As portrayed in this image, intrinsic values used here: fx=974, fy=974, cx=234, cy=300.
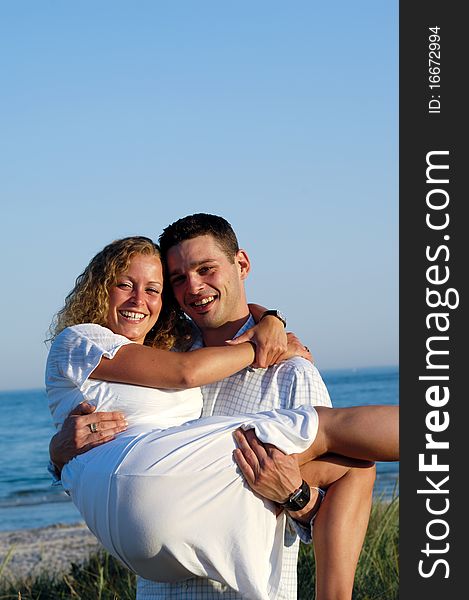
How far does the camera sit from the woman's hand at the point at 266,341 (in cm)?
416

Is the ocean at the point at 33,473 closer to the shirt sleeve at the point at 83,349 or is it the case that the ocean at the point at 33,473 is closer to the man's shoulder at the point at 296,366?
the man's shoulder at the point at 296,366

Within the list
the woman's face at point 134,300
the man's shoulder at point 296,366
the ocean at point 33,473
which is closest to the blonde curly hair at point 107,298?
the woman's face at point 134,300

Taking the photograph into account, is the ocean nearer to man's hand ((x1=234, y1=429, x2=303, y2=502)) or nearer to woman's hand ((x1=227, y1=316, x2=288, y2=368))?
woman's hand ((x1=227, y1=316, x2=288, y2=368))

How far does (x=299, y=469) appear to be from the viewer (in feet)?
12.2

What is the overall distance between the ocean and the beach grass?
20.9 inches

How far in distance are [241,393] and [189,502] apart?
0.81 m

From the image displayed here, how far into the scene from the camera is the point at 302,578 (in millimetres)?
6027

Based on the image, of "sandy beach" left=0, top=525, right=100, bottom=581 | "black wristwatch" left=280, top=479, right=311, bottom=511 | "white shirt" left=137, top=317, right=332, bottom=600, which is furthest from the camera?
"sandy beach" left=0, top=525, right=100, bottom=581

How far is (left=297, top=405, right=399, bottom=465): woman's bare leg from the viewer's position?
357cm

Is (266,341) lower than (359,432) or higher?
higher

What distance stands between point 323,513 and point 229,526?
1.31ft

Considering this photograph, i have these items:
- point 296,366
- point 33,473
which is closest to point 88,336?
point 296,366

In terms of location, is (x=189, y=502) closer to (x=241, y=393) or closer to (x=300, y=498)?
(x=300, y=498)

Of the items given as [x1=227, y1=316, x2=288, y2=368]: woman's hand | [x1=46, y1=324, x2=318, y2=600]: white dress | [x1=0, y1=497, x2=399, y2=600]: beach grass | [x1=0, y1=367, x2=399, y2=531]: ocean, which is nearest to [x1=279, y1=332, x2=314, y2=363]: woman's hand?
[x1=227, y1=316, x2=288, y2=368]: woman's hand
